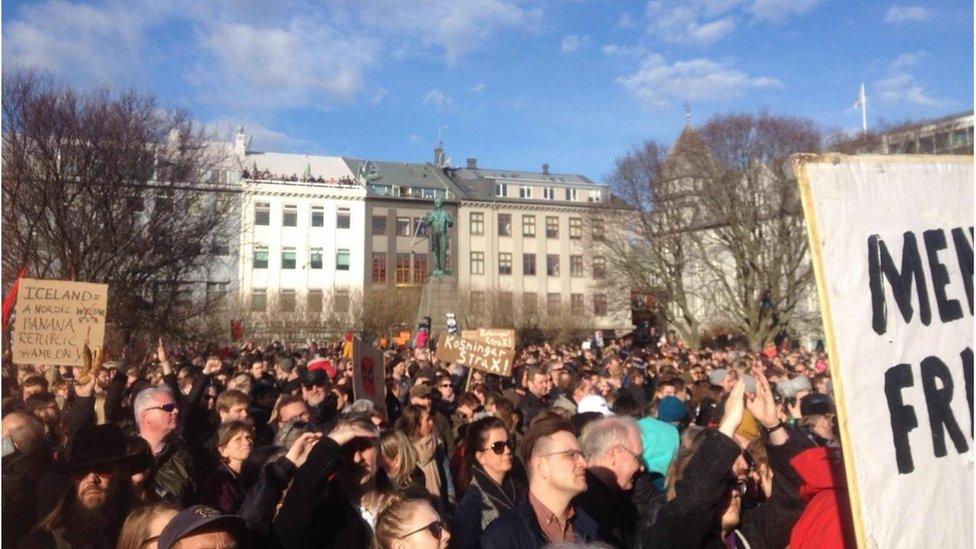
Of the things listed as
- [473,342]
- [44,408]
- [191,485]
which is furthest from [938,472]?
[473,342]

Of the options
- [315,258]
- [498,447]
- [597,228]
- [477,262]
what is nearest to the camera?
[498,447]

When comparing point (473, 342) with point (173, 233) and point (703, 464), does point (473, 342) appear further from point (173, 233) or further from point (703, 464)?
point (173, 233)

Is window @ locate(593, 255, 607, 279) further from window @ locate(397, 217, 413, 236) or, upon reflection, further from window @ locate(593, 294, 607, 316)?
window @ locate(397, 217, 413, 236)

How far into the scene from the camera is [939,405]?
8.81 feet

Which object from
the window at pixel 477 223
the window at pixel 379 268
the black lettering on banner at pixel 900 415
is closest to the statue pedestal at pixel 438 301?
the black lettering on banner at pixel 900 415

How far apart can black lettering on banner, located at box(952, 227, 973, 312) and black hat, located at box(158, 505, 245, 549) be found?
2445 millimetres

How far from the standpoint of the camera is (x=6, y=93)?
66.3 feet

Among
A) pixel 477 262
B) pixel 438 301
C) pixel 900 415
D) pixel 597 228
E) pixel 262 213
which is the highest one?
pixel 262 213

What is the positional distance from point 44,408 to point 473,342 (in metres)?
6.44

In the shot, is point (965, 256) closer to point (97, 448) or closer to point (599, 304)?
Result: point (97, 448)

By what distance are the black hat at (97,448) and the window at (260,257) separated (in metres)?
55.4

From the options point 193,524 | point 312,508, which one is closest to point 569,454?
point 312,508

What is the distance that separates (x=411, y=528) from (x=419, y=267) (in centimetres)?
5919

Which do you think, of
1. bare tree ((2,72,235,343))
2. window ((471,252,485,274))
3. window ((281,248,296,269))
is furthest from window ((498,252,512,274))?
bare tree ((2,72,235,343))
